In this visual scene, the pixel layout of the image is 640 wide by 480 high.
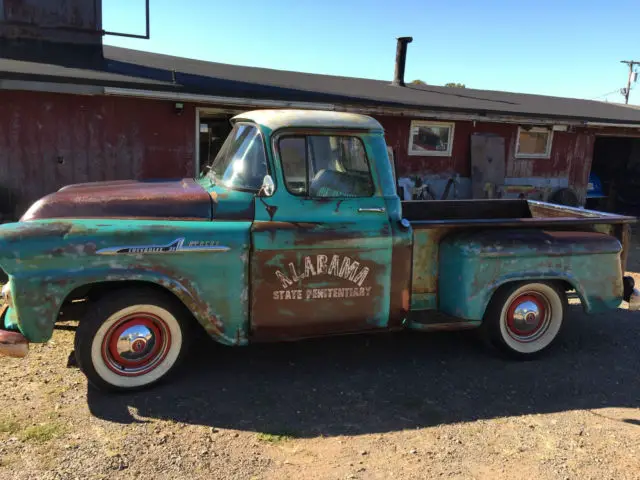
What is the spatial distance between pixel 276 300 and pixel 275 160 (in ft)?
3.39

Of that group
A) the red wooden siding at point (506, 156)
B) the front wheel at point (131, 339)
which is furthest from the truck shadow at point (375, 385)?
the red wooden siding at point (506, 156)

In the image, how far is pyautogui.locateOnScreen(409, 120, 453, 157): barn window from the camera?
40.4 feet

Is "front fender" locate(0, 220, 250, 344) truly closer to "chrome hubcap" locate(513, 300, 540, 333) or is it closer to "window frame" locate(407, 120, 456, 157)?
"chrome hubcap" locate(513, 300, 540, 333)

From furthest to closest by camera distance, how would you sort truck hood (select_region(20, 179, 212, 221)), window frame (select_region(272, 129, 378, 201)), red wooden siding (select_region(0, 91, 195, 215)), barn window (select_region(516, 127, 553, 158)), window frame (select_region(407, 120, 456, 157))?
barn window (select_region(516, 127, 553, 158)) < window frame (select_region(407, 120, 456, 157)) < red wooden siding (select_region(0, 91, 195, 215)) < window frame (select_region(272, 129, 378, 201)) < truck hood (select_region(20, 179, 212, 221))

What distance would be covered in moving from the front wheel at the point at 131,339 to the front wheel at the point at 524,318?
2583mm

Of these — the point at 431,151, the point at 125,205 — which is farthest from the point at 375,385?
the point at 431,151

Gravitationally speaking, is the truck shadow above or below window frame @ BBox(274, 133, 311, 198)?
below

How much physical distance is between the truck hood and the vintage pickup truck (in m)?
0.01

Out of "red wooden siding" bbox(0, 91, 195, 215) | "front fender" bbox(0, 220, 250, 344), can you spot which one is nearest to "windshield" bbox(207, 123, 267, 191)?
"front fender" bbox(0, 220, 250, 344)

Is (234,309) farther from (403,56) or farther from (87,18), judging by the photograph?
(403,56)

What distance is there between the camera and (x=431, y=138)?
497 inches

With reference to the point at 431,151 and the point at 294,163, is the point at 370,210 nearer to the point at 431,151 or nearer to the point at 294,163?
the point at 294,163

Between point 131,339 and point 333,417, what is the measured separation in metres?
1.50

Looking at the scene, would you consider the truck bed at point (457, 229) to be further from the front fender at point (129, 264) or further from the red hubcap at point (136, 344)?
the red hubcap at point (136, 344)
